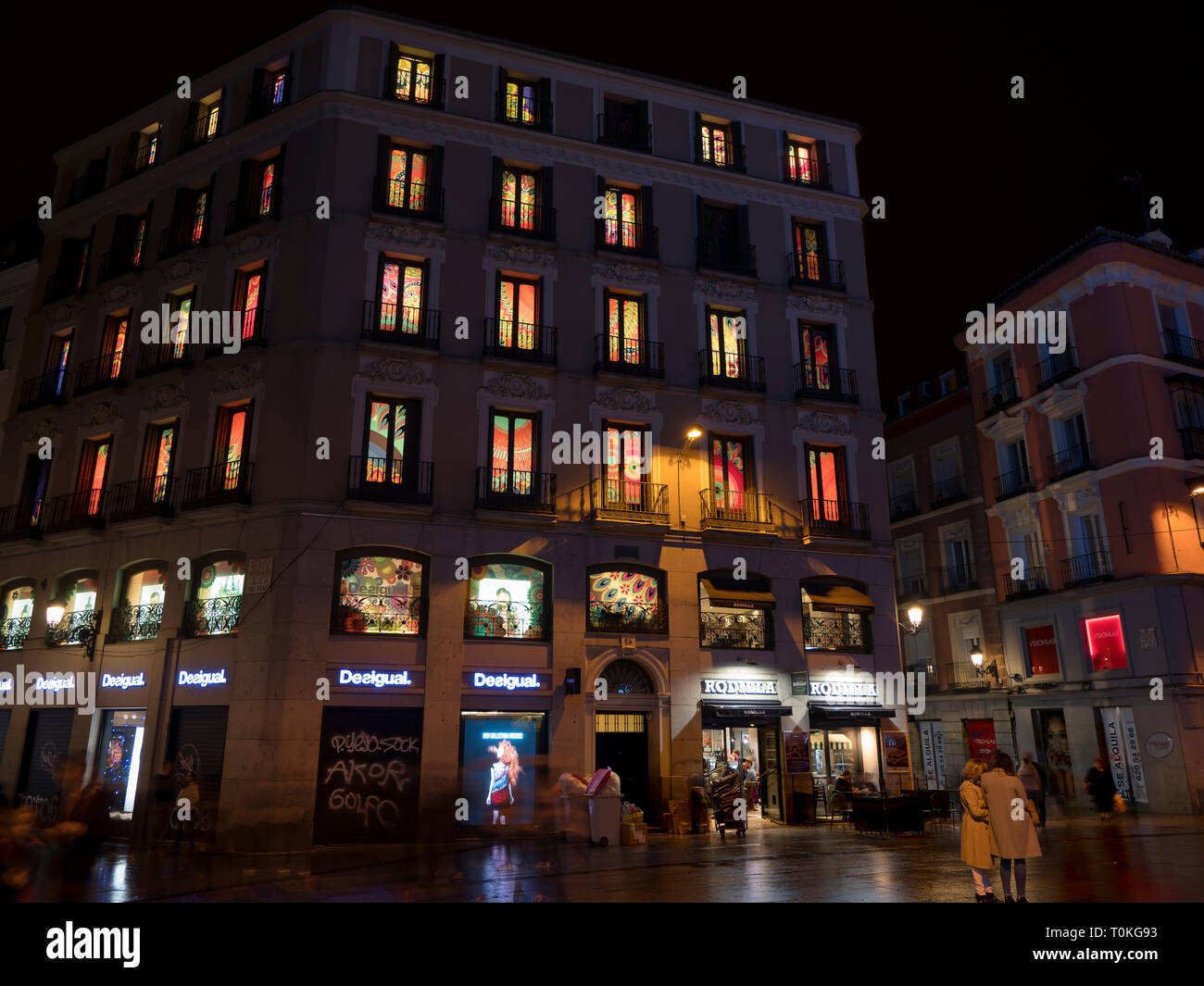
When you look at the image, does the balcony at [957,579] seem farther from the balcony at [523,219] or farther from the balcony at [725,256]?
the balcony at [523,219]

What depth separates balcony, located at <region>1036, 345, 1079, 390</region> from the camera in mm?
33000

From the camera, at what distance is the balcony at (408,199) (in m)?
23.2

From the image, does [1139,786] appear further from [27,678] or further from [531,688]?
[27,678]

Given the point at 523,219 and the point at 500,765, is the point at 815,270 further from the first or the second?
the point at 500,765

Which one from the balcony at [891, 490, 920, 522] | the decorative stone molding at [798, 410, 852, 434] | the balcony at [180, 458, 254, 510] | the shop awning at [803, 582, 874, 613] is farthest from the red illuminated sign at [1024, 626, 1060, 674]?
the balcony at [180, 458, 254, 510]

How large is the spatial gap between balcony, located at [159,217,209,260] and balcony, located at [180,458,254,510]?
737 centimetres

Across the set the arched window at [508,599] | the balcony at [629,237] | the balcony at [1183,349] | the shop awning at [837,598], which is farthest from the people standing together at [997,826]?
the balcony at [1183,349]

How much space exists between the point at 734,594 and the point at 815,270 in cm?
1144

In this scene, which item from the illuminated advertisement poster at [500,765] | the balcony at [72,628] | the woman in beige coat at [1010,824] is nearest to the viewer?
the woman in beige coat at [1010,824]

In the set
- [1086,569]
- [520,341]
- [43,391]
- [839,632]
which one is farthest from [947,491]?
[43,391]

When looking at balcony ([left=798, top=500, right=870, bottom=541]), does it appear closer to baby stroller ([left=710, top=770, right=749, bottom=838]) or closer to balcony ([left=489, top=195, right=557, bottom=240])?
baby stroller ([left=710, top=770, right=749, bottom=838])

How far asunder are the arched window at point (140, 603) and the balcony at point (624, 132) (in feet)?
58.9

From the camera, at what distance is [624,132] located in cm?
2678
